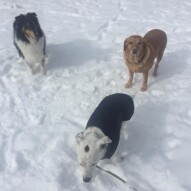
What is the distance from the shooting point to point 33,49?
5.66 metres

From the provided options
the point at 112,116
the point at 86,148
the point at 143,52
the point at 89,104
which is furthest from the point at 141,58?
the point at 86,148

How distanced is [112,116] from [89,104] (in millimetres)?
1203

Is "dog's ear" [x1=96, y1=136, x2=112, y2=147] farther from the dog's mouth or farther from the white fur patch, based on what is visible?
the dog's mouth

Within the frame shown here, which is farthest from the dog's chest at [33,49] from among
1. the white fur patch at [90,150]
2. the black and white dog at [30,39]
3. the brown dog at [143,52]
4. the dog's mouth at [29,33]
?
the white fur patch at [90,150]

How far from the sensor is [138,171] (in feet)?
13.7

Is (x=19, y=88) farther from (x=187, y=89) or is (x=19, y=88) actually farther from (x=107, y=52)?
(x=187, y=89)

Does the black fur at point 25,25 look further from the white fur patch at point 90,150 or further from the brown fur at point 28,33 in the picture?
the white fur patch at point 90,150

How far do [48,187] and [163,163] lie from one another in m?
1.39

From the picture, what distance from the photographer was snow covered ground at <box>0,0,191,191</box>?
4.15 meters

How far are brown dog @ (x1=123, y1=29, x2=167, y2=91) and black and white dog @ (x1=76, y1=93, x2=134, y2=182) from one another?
0.83m

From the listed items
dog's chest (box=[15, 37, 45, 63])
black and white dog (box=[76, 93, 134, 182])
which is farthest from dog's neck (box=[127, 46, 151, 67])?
dog's chest (box=[15, 37, 45, 63])

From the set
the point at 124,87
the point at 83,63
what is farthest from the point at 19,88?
the point at 124,87

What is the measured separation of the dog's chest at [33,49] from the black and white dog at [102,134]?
74.0 inches

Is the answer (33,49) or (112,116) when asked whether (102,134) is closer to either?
(112,116)
